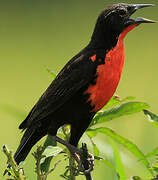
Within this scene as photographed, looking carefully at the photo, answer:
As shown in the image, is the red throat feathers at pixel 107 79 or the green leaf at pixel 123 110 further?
the red throat feathers at pixel 107 79

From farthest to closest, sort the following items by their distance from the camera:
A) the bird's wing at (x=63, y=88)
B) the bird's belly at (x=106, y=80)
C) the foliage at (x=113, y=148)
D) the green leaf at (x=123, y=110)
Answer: the bird's wing at (x=63, y=88)
the bird's belly at (x=106, y=80)
the green leaf at (x=123, y=110)
the foliage at (x=113, y=148)

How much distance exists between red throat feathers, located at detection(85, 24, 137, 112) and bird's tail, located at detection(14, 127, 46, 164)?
31 centimetres

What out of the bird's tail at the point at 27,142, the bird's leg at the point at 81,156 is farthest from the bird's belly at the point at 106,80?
the bird's tail at the point at 27,142

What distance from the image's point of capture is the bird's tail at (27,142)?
198cm

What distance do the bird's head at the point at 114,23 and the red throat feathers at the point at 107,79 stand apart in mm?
88

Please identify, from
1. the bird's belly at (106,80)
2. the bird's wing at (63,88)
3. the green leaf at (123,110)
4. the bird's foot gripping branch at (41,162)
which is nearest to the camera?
the bird's foot gripping branch at (41,162)

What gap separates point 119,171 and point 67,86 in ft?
1.28

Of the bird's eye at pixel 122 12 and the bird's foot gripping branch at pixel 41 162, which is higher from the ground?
the bird's eye at pixel 122 12

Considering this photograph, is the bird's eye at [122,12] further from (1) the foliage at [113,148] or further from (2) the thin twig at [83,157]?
(2) the thin twig at [83,157]

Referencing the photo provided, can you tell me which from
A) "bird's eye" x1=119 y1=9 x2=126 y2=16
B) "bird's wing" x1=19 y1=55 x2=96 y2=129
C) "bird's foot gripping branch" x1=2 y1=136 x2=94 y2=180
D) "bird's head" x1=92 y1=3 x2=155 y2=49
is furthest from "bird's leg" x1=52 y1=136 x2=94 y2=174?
"bird's eye" x1=119 y1=9 x2=126 y2=16

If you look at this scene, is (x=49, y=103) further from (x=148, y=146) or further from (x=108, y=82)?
(x=148, y=146)

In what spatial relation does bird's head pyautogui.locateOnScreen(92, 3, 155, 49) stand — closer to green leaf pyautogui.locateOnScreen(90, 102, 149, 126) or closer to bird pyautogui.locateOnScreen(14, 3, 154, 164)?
bird pyautogui.locateOnScreen(14, 3, 154, 164)

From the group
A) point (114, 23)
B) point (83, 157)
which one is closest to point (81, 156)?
point (83, 157)

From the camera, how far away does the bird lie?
6.09ft
